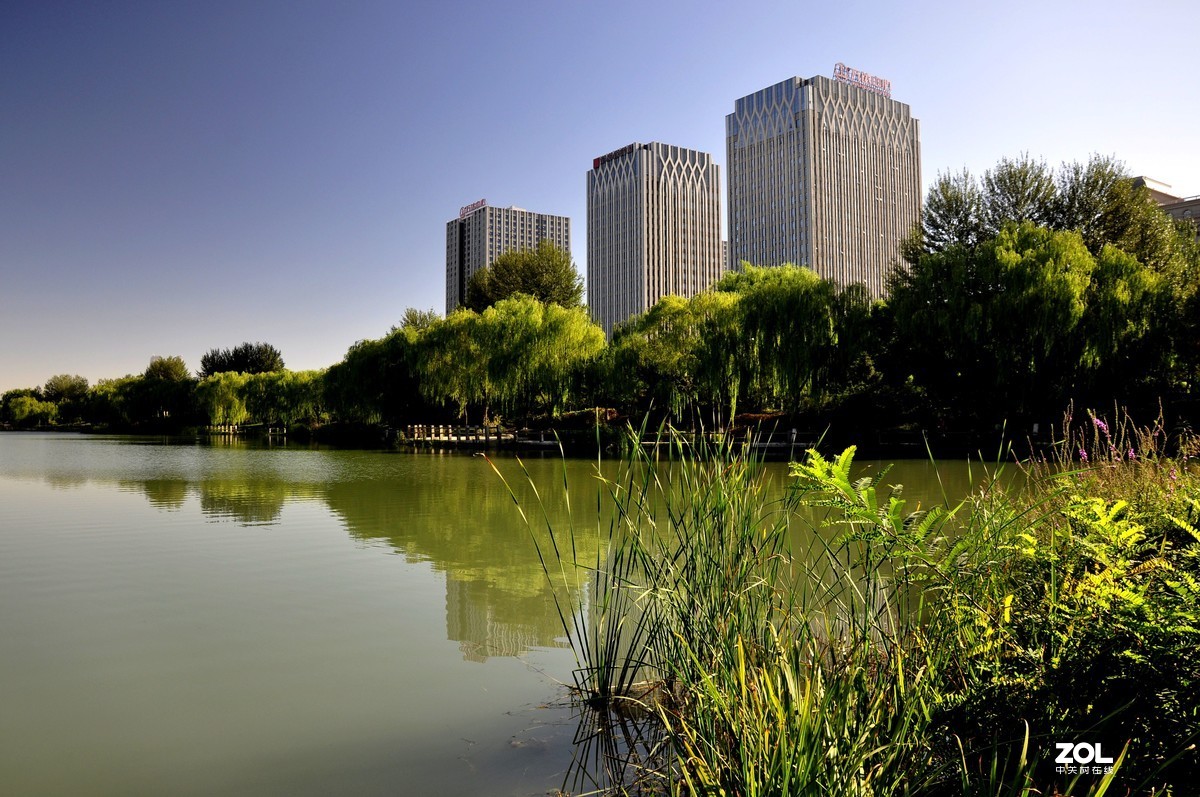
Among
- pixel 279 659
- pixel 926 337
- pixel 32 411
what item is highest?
pixel 926 337

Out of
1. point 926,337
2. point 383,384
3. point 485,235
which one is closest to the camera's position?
point 926,337

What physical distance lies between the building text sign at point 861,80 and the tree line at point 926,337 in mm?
82481

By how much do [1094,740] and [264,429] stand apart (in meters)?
66.5

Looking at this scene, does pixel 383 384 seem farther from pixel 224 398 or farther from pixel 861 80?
pixel 861 80

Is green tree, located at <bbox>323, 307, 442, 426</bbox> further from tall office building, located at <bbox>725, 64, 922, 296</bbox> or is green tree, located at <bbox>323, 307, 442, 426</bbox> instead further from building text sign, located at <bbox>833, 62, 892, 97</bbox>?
building text sign, located at <bbox>833, 62, 892, 97</bbox>

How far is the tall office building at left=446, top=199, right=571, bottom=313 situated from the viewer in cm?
11031

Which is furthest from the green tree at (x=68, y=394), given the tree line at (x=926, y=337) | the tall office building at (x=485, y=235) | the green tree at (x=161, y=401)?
the tree line at (x=926, y=337)

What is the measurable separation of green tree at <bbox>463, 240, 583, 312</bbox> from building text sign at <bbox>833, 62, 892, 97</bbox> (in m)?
69.1

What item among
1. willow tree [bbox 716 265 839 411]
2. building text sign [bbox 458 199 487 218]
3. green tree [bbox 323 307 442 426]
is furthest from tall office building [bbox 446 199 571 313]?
willow tree [bbox 716 265 839 411]

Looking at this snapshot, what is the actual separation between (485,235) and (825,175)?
4554 cm

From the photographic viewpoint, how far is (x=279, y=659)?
5055 mm

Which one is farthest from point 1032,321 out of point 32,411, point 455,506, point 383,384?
point 32,411

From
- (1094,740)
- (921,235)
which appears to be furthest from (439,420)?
(1094,740)

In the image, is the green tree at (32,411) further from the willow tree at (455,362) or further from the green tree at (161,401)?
the willow tree at (455,362)
